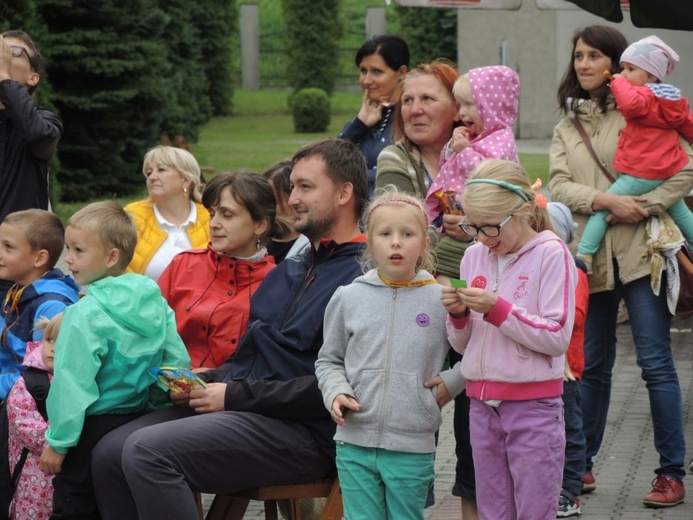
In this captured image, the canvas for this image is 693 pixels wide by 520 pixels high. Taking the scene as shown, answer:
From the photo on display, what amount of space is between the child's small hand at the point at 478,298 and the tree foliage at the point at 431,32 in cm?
3755

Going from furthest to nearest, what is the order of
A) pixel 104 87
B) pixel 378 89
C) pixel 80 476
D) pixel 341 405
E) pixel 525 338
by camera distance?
pixel 104 87, pixel 378 89, pixel 80 476, pixel 341 405, pixel 525 338

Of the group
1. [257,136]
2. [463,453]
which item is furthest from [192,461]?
[257,136]

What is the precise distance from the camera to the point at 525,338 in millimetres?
3902

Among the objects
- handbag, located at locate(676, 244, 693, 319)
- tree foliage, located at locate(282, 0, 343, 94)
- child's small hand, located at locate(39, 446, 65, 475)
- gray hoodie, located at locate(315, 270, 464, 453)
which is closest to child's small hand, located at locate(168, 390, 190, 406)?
child's small hand, located at locate(39, 446, 65, 475)

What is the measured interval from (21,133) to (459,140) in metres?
2.60

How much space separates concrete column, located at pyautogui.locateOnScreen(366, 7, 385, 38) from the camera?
53844 millimetres

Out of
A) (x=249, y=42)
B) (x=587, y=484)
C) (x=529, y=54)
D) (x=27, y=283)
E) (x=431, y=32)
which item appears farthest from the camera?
(x=249, y=42)

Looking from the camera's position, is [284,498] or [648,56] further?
[648,56]

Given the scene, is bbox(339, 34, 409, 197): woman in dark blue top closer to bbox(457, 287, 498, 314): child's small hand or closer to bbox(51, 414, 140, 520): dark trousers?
bbox(51, 414, 140, 520): dark trousers

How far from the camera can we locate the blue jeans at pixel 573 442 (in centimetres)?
534

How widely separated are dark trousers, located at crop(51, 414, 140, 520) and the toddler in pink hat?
2.39 m

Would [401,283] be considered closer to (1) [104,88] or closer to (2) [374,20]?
(1) [104,88]

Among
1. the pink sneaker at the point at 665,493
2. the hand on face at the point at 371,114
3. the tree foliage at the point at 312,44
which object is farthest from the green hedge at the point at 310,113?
the pink sneaker at the point at 665,493

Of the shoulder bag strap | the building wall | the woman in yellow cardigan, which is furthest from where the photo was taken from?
the building wall
